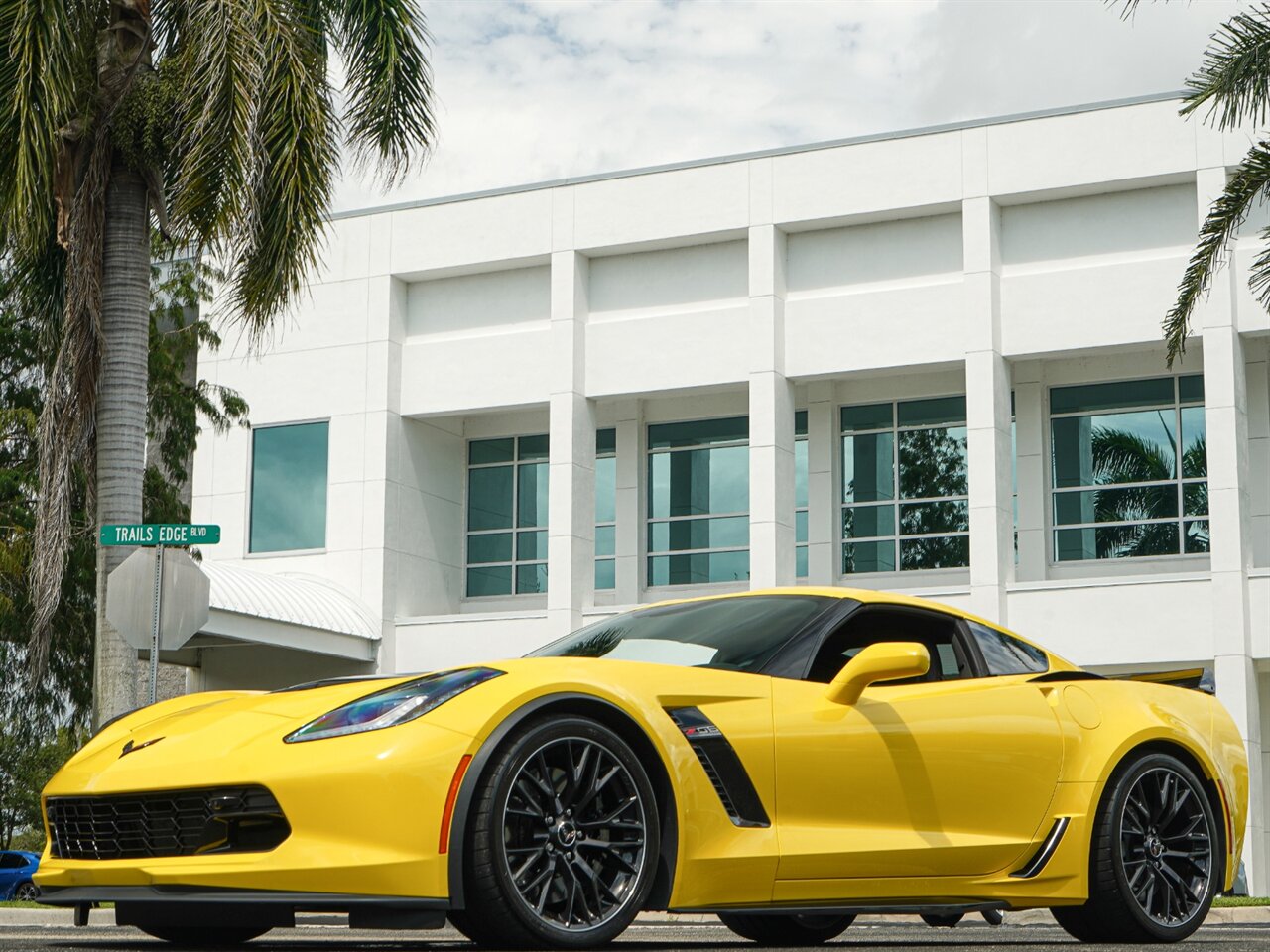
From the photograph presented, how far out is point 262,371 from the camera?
30031mm

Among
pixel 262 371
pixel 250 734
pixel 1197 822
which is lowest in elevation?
pixel 1197 822

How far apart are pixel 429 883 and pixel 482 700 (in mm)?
570

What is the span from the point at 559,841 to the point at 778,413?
2149cm

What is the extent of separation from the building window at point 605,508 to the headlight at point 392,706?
24253mm

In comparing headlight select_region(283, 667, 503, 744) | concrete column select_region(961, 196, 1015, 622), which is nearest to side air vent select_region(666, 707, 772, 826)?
headlight select_region(283, 667, 503, 744)

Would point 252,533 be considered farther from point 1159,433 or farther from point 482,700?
point 482,700

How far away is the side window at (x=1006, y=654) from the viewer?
22.2 ft

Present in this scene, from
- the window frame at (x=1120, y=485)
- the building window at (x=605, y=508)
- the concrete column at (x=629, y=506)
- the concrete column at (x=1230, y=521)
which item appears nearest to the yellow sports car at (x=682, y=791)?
the concrete column at (x=1230, y=521)

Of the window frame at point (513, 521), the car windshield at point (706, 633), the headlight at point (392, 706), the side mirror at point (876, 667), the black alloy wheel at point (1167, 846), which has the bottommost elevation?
the black alloy wheel at point (1167, 846)

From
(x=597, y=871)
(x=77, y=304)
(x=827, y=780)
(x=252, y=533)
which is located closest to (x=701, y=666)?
(x=827, y=780)

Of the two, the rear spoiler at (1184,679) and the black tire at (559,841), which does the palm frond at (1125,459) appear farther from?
the black tire at (559,841)

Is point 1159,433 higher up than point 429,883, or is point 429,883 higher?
point 1159,433

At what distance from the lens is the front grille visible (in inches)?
→ 196

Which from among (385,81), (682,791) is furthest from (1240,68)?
(682,791)
